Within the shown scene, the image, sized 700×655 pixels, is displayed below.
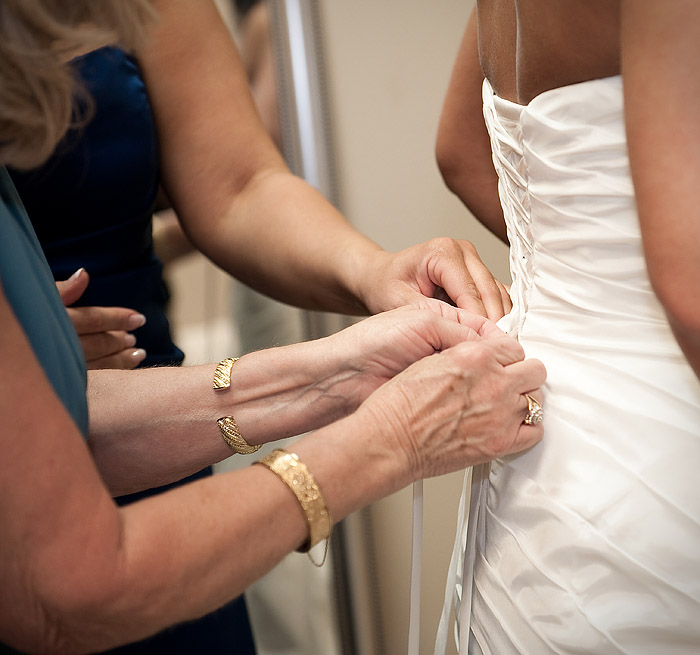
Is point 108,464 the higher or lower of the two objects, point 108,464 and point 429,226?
the higher

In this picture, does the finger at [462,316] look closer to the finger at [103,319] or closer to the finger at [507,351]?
the finger at [507,351]

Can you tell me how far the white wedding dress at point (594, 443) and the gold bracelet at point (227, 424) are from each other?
30 cm

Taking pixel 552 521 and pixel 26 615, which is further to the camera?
pixel 552 521

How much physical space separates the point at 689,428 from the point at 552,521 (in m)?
0.14

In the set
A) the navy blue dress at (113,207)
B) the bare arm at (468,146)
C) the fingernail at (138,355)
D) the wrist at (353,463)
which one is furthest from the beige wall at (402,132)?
the wrist at (353,463)

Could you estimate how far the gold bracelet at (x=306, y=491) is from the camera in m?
0.64

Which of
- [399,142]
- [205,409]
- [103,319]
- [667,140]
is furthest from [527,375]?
[399,142]

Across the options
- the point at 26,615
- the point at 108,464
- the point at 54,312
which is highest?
the point at 54,312

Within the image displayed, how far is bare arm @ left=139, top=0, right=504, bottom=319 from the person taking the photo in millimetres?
1103

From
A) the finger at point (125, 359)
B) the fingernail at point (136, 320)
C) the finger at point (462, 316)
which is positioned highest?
the finger at point (462, 316)

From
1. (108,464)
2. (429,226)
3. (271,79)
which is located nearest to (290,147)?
(271,79)

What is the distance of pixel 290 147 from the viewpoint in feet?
6.19

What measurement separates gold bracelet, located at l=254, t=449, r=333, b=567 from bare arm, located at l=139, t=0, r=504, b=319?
1.33 ft

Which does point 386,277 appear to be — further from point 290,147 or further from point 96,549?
point 290,147
